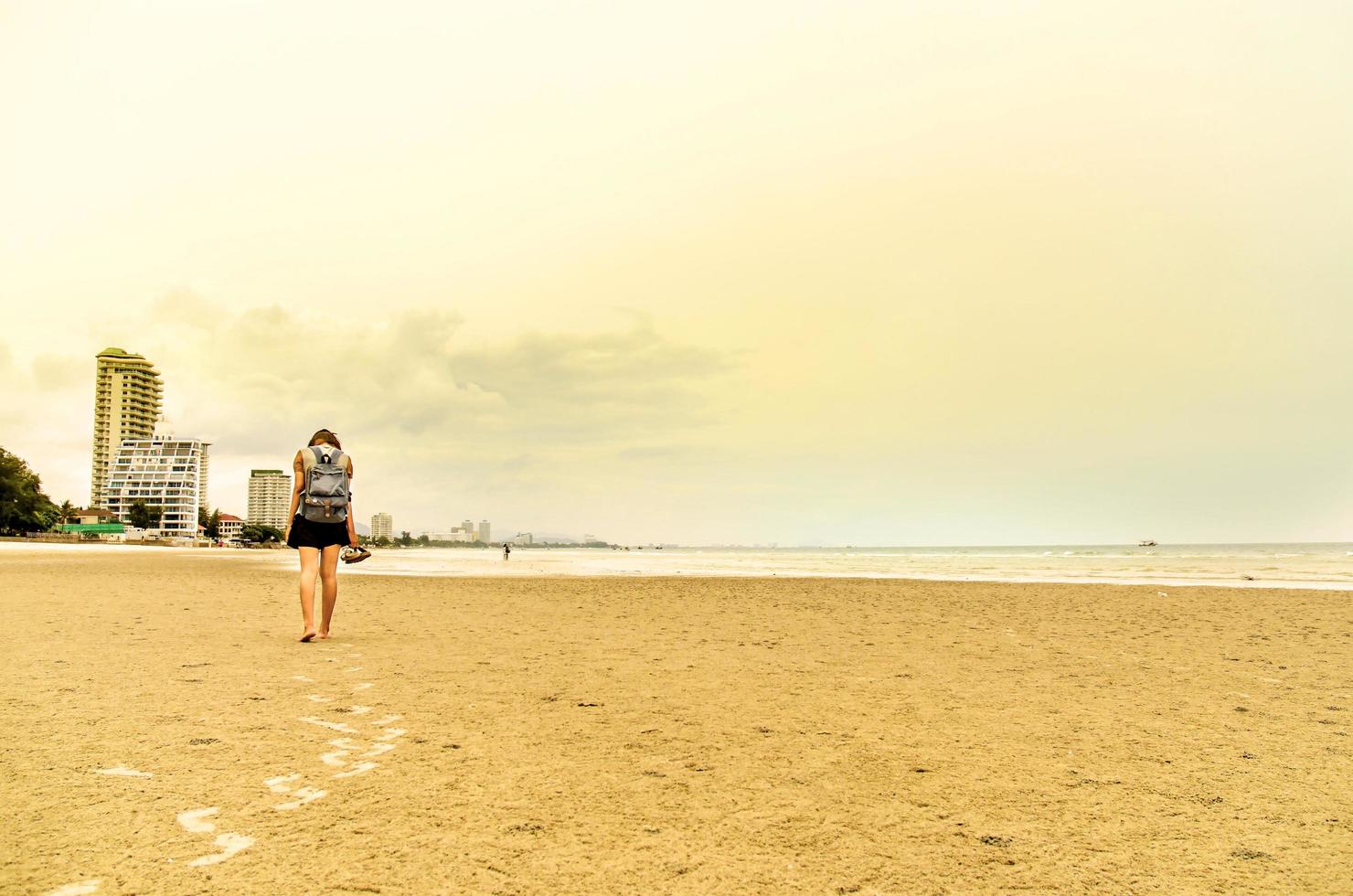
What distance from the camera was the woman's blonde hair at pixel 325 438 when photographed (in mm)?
8945

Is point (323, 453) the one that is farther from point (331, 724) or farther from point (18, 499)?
point (18, 499)

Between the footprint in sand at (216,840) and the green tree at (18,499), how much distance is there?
117855 millimetres

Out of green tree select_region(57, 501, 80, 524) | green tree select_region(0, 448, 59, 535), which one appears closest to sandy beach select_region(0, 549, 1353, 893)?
green tree select_region(0, 448, 59, 535)

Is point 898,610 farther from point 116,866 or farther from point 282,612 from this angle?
point 116,866

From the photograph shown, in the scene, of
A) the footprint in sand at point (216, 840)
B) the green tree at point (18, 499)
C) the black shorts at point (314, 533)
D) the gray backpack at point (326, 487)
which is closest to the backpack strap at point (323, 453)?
the gray backpack at point (326, 487)

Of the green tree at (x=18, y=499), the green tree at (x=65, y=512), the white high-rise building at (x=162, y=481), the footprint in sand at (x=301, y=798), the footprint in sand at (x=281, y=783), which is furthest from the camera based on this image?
the white high-rise building at (x=162, y=481)

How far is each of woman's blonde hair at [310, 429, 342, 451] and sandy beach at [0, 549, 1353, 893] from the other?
225cm

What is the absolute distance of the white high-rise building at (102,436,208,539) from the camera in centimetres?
18312

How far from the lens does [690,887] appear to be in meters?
2.86

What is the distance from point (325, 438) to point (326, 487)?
69cm

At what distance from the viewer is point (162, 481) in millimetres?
185250

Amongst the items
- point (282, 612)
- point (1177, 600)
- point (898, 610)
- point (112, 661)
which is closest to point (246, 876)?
point (112, 661)

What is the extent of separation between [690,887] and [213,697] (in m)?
4.48

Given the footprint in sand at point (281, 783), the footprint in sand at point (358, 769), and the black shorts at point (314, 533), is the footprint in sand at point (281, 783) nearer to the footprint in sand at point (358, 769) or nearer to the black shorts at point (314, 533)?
the footprint in sand at point (358, 769)
